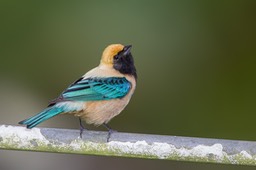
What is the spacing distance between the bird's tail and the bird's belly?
30cm

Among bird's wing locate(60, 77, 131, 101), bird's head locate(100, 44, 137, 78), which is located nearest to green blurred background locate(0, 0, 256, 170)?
bird's head locate(100, 44, 137, 78)

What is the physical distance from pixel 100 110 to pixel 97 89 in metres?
0.14

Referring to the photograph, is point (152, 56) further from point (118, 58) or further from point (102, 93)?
point (102, 93)

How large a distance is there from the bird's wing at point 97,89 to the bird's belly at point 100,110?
35 millimetres

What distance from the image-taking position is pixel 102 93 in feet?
13.6

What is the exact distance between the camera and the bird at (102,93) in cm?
390

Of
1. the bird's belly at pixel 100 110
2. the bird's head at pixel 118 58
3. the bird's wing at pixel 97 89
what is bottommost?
the bird's belly at pixel 100 110

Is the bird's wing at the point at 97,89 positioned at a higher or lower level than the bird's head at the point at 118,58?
lower

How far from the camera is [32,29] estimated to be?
226 inches

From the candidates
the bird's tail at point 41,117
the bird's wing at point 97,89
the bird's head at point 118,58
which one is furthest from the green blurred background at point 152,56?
the bird's tail at point 41,117

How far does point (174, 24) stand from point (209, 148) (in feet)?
8.97

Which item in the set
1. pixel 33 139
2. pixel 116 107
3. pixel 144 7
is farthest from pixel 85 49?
pixel 33 139

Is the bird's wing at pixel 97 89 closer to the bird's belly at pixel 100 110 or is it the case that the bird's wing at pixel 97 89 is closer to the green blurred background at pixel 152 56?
the bird's belly at pixel 100 110

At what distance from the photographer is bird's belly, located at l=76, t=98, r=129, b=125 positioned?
4105 mm
